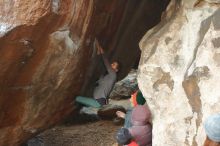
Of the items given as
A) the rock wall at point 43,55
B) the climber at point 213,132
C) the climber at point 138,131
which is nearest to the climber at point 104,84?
the rock wall at point 43,55

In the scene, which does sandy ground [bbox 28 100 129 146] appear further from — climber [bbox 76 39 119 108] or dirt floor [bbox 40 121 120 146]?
climber [bbox 76 39 119 108]

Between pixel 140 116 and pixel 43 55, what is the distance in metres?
2.02

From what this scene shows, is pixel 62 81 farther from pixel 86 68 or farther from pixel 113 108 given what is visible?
pixel 113 108

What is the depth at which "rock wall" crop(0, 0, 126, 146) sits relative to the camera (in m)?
6.37

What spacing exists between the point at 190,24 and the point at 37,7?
94.2 inches

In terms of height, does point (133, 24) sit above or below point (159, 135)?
above

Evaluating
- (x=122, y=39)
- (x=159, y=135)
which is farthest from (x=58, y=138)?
(x=159, y=135)

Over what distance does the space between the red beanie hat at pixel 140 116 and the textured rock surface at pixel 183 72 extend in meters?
0.13

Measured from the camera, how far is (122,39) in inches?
389

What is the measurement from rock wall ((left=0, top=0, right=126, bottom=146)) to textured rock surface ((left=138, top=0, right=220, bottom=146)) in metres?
1.39

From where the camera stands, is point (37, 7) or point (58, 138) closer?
point (37, 7)

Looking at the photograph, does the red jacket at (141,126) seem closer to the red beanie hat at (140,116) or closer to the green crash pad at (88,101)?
the red beanie hat at (140,116)

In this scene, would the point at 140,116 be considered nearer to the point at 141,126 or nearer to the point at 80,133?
the point at 141,126

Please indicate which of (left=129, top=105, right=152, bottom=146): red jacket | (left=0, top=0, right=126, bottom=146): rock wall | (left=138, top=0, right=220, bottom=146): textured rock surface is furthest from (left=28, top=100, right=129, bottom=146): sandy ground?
(left=138, top=0, right=220, bottom=146): textured rock surface
